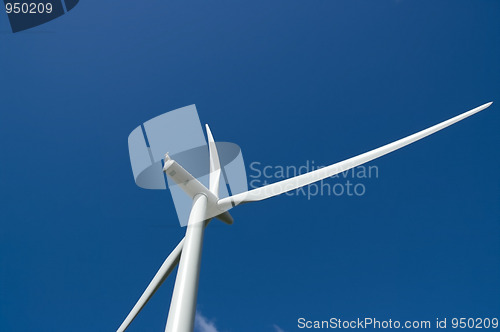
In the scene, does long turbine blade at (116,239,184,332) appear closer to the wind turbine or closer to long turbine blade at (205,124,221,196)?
the wind turbine

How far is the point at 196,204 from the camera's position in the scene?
38.4ft

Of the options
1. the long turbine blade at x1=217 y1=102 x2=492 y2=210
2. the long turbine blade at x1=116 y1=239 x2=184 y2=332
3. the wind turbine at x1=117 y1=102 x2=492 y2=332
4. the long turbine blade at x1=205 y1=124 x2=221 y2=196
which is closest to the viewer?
the wind turbine at x1=117 y1=102 x2=492 y2=332

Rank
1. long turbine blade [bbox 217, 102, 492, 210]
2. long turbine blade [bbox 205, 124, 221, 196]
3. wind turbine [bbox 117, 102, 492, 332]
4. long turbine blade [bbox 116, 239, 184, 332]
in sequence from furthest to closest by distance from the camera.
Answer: long turbine blade [bbox 205, 124, 221, 196], long turbine blade [bbox 116, 239, 184, 332], long turbine blade [bbox 217, 102, 492, 210], wind turbine [bbox 117, 102, 492, 332]

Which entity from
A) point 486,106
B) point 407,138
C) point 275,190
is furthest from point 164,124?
point 486,106

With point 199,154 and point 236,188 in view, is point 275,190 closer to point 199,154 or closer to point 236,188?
point 236,188

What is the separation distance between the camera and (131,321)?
15453mm

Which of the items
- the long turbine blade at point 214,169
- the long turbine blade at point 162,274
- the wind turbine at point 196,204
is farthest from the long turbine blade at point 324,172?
the long turbine blade at point 162,274

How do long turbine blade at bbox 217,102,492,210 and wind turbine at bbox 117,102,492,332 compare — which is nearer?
wind turbine at bbox 117,102,492,332

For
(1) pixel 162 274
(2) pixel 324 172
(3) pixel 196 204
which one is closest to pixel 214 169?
(3) pixel 196 204

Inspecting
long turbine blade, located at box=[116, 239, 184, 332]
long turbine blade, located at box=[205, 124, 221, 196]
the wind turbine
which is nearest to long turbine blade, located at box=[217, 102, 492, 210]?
the wind turbine

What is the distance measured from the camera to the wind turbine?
662 cm

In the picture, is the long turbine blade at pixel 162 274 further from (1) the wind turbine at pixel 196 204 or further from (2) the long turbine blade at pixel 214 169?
(2) the long turbine blade at pixel 214 169

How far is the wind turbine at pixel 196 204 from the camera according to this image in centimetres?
662

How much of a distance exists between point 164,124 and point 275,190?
4537mm
